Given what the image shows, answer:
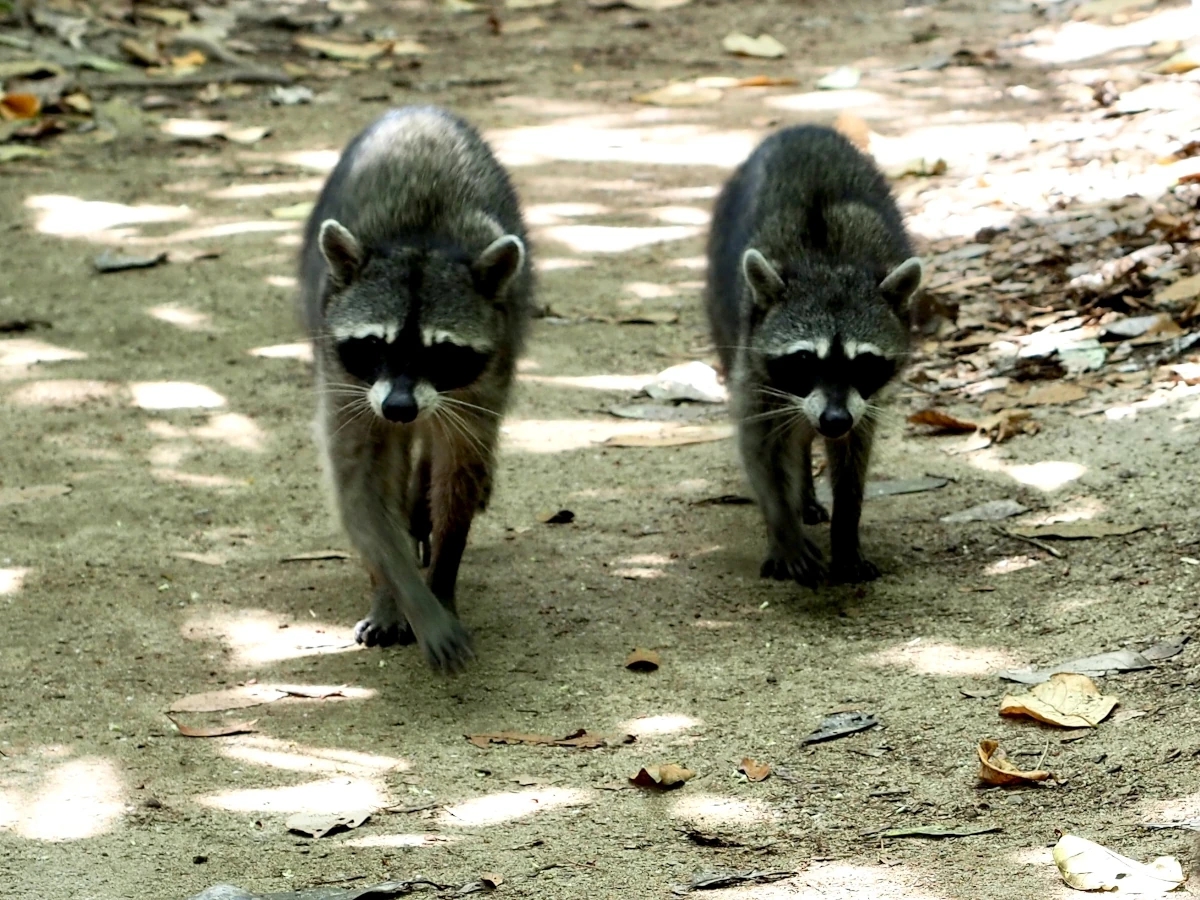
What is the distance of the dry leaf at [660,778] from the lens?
486cm

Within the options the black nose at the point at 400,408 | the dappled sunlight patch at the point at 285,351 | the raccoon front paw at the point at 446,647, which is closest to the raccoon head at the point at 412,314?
the black nose at the point at 400,408

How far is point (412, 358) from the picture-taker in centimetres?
570

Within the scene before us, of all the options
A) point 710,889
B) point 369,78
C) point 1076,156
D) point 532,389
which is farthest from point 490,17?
point 710,889

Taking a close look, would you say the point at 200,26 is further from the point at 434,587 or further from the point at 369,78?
the point at 434,587

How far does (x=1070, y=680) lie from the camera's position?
5.19 metres

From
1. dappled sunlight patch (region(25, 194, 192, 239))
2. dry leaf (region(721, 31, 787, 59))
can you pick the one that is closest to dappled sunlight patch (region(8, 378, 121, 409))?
dappled sunlight patch (region(25, 194, 192, 239))

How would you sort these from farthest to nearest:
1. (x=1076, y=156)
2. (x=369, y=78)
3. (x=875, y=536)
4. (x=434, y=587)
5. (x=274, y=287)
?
1. (x=369, y=78)
2. (x=1076, y=156)
3. (x=274, y=287)
4. (x=875, y=536)
5. (x=434, y=587)

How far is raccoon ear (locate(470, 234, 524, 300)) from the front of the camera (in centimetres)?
593

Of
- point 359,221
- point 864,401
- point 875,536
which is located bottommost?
point 875,536

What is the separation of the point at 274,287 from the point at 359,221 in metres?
2.99

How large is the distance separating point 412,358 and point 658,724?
1.41 m

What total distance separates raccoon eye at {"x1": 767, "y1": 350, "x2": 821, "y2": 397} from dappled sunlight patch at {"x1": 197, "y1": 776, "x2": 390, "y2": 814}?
233cm

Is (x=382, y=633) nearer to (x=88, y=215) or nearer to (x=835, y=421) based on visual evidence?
(x=835, y=421)

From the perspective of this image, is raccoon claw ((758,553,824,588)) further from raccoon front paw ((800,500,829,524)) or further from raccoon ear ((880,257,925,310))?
raccoon ear ((880,257,925,310))
